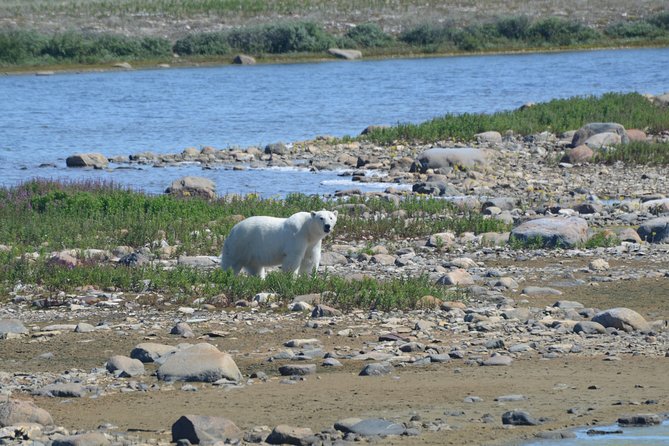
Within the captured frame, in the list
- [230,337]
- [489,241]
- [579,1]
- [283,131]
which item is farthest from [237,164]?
[579,1]

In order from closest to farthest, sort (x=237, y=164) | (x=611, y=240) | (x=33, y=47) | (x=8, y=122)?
(x=611, y=240) < (x=237, y=164) < (x=8, y=122) < (x=33, y=47)

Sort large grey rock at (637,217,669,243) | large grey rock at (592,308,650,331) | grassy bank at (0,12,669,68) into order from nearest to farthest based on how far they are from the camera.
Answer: large grey rock at (592,308,650,331), large grey rock at (637,217,669,243), grassy bank at (0,12,669,68)

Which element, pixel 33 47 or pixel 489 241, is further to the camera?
pixel 33 47

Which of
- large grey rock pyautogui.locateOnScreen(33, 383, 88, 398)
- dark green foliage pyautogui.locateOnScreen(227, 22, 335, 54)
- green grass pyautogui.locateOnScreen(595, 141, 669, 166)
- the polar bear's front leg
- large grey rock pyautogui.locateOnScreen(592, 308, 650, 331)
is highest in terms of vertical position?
large grey rock pyautogui.locateOnScreen(592, 308, 650, 331)

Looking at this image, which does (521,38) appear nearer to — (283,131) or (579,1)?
(579,1)

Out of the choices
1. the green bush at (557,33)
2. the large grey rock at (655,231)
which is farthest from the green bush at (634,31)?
the large grey rock at (655,231)

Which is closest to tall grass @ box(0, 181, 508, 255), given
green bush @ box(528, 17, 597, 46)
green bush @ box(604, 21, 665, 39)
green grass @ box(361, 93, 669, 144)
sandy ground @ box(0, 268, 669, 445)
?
sandy ground @ box(0, 268, 669, 445)

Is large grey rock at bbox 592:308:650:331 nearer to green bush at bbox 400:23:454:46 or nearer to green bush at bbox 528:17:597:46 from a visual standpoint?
green bush at bbox 400:23:454:46

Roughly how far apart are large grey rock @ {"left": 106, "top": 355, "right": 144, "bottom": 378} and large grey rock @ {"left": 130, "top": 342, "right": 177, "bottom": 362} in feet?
0.66

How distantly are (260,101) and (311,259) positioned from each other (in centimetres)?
2880

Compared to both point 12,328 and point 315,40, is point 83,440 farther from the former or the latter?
point 315,40

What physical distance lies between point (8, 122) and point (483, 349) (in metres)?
29.2

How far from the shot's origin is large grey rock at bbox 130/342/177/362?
920 cm

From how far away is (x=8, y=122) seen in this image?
36.3 meters
